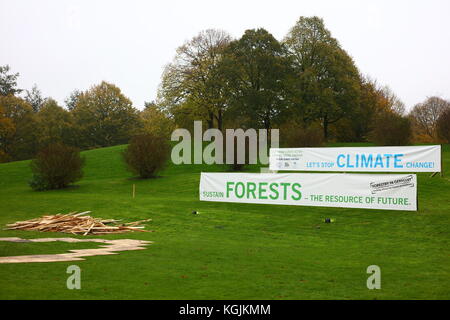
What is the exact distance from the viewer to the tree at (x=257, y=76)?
57.2 m

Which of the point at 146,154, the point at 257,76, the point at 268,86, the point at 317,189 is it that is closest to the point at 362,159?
the point at 317,189

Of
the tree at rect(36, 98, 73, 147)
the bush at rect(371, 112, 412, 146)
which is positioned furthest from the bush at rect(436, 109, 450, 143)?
the tree at rect(36, 98, 73, 147)

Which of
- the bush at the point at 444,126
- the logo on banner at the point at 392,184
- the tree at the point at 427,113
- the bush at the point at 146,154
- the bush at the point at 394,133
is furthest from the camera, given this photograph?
the tree at the point at 427,113

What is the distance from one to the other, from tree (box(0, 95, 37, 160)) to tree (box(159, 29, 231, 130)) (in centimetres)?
3386

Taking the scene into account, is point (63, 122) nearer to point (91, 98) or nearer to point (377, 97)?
point (91, 98)

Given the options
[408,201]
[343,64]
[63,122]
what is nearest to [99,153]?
[63,122]

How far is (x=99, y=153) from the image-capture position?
65688 mm

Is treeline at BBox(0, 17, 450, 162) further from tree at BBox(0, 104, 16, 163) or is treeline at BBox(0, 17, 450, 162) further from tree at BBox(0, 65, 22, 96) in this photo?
tree at BBox(0, 65, 22, 96)

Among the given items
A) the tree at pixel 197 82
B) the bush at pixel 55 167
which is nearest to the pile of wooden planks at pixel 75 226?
the bush at pixel 55 167

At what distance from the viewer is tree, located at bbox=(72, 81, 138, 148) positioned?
90000 millimetres

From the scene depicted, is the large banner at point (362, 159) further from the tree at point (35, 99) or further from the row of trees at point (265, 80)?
the tree at point (35, 99)

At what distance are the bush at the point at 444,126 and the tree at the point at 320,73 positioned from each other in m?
14.0

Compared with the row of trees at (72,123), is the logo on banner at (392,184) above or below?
below

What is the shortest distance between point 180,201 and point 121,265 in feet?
55.9
